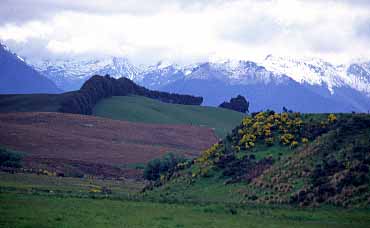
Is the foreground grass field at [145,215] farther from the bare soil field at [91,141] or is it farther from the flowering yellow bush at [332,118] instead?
the bare soil field at [91,141]

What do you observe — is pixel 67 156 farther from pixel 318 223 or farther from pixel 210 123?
pixel 210 123

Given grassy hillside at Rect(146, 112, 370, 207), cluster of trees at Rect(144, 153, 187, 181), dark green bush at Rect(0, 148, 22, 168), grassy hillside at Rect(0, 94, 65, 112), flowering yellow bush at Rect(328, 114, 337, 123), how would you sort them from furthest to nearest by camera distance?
grassy hillside at Rect(0, 94, 65, 112), cluster of trees at Rect(144, 153, 187, 181), dark green bush at Rect(0, 148, 22, 168), flowering yellow bush at Rect(328, 114, 337, 123), grassy hillside at Rect(146, 112, 370, 207)

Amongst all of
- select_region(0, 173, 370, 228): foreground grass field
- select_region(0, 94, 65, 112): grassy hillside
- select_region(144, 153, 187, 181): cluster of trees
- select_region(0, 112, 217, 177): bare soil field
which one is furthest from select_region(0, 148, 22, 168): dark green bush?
select_region(0, 94, 65, 112): grassy hillside

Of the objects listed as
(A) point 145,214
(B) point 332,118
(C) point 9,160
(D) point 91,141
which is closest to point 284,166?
(B) point 332,118

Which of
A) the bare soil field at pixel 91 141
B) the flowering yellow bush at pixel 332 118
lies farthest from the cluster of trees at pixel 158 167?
the flowering yellow bush at pixel 332 118

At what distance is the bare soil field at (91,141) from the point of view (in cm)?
9994

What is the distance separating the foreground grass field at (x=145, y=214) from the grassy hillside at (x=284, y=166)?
2623mm

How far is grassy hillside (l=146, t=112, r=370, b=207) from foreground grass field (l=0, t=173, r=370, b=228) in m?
2.62

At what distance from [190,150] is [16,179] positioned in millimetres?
72702

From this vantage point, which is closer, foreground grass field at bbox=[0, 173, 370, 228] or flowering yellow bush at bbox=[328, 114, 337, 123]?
foreground grass field at bbox=[0, 173, 370, 228]

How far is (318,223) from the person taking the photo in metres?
39.3

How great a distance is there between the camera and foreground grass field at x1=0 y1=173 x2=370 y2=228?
34.9m

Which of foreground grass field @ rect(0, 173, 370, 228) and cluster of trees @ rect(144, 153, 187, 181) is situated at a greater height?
cluster of trees @ rect(144, 153, 187, 181)

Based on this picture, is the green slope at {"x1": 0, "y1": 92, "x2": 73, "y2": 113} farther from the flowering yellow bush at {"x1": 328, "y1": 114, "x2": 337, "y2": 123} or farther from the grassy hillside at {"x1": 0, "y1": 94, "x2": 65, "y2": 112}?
the flowering yellow bush at {"x1": 328, "y1": 114, "x2": 337, "y2": 123}
